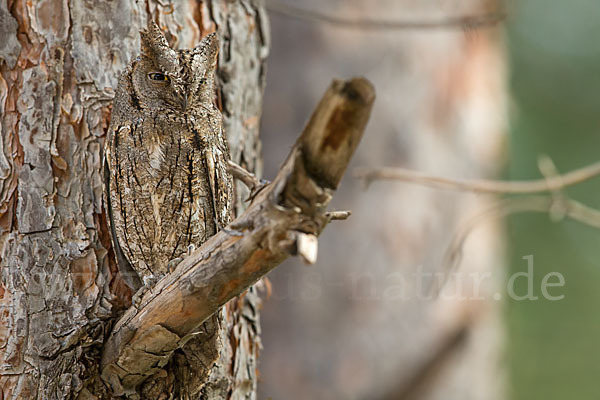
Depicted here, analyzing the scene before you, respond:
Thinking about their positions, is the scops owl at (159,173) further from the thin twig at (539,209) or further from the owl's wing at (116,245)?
the thin twig at (539,209)

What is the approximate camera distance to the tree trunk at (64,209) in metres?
1.63

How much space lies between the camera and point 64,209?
172cm

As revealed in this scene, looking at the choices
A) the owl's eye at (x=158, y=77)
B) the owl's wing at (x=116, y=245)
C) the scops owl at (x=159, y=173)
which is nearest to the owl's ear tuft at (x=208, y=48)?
the scops owl at (x=159, y=173)

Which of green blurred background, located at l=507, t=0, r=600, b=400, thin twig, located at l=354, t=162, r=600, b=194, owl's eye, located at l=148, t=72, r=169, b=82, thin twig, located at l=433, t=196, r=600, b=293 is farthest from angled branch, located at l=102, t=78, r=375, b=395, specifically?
green blurred background, located at l=507, t=0, r=600, b=400

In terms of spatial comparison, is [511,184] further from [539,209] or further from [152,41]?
[152,41]

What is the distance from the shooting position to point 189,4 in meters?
1.96

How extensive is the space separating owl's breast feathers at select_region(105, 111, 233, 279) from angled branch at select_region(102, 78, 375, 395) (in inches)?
10.7

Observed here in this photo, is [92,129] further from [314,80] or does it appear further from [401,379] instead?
[401,379]

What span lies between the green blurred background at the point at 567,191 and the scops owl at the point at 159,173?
7120 millimetres

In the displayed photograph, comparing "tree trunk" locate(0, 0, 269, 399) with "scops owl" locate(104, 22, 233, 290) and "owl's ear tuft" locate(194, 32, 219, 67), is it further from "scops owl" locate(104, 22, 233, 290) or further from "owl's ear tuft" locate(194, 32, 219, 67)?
"owl's ear tuft" locate(194, 32, 219, 67)

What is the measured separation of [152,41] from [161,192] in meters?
0.41

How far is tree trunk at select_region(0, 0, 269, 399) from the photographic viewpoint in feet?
5.34

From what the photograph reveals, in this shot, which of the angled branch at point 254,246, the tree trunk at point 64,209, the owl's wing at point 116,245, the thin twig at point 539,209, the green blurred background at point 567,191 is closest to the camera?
the angled branch at point 254,246

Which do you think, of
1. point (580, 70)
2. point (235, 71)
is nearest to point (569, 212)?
point (235, 71)
